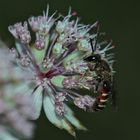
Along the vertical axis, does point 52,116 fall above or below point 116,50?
below

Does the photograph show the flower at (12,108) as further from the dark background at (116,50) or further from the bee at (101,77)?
the dark background at (116,50)

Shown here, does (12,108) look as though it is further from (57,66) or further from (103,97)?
(103,97)

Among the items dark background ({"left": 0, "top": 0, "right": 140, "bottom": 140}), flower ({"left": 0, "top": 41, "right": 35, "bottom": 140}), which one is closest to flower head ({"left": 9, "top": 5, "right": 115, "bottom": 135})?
flower ({"left": 0, "top": 41, "right": 35, "bottom": 140})

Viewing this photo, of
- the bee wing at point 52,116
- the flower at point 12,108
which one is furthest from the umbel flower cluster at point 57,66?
the flower at point 12,108

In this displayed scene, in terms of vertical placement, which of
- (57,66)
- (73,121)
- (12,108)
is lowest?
(73,121)

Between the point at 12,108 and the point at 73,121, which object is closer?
the point at 12,108

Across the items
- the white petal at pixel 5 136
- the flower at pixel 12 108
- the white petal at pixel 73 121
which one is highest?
the flower at pixel 12 108

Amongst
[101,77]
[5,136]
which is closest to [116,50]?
[101,77]

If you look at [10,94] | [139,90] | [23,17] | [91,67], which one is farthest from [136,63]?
[10,94]
